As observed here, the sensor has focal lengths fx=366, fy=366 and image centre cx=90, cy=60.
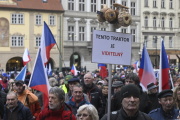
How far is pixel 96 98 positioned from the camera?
7809 millimetres

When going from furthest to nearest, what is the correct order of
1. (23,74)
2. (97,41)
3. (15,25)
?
1. (15,25)
2. (23,74)
3. (97,41)

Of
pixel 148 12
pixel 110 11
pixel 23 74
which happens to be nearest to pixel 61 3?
pixel 148 12

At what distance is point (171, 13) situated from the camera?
175 ft

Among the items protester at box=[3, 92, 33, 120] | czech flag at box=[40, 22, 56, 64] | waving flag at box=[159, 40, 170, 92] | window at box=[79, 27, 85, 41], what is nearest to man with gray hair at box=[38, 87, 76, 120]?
protester at box=[3, 92, 33, 120]

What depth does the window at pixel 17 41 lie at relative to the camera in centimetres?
4327

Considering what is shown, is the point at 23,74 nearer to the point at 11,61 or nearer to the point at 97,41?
the point at 97,41

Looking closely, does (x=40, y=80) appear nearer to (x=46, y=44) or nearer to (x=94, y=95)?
(x=94, y=95)

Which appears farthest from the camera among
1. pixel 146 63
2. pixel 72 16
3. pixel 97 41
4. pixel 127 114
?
pixel 72 16

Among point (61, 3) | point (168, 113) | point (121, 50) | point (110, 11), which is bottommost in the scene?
point (168, 113)

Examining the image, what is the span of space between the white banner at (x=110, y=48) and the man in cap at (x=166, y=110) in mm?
745

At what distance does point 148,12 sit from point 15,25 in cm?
1923

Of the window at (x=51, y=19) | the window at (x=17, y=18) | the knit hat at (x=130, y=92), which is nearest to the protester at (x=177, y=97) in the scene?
the knit hat at (x=130, y=92)

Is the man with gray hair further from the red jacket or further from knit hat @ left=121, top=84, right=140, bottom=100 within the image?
knit hat @ left=121, top=84, right=140, bottom=100

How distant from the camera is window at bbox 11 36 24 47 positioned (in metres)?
43.3
